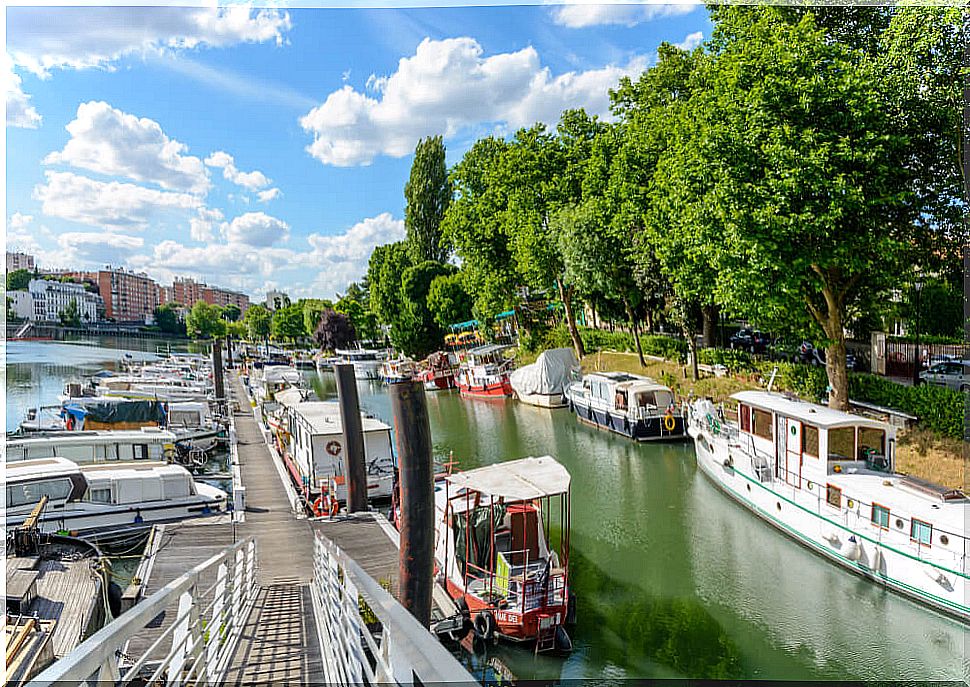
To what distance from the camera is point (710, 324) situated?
1330cm

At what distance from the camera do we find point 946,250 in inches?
304

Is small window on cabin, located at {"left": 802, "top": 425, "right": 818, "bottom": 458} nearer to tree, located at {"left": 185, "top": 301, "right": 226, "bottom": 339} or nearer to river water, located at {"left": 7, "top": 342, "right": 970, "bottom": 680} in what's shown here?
river water, located at {"left": 7, "top": 342, "right": 970, "bottom": 680}

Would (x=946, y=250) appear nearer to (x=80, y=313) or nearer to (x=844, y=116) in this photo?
(x=844, y=116)

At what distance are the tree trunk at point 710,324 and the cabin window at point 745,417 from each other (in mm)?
5254

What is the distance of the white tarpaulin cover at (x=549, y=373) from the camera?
14555mm

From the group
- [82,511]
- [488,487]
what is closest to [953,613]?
[488,487]

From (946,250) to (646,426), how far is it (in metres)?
4.70

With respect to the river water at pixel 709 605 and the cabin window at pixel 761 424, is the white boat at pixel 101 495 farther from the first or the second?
the cabin window at pixel 761 424

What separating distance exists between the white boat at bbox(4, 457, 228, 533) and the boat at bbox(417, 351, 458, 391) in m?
8.52

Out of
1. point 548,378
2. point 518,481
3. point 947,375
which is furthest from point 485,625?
point 548,378

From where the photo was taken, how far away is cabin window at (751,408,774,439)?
723 centimetres

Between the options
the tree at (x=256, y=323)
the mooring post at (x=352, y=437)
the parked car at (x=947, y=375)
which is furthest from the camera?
the tree at (x=256, y=323)

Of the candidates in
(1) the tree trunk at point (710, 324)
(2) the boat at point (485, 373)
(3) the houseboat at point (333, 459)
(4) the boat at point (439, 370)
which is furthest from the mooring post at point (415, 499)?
(2) the boat at point (485, 373)

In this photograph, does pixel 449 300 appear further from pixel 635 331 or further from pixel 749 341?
pixel 749 341
